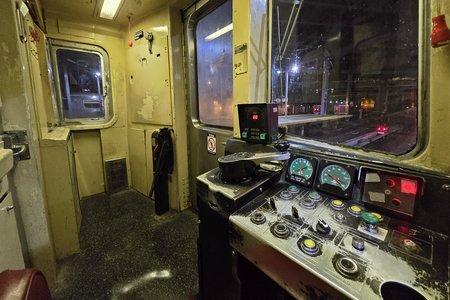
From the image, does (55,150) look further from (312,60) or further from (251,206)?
(312,60)

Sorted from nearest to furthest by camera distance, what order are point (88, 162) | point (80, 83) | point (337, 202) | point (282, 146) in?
point (337, 202), point (282, 146), point (80, 83), point (88, 162)

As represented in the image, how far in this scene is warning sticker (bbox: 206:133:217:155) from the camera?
2.19m

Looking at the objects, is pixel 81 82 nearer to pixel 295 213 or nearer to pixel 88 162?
pixel 88 162

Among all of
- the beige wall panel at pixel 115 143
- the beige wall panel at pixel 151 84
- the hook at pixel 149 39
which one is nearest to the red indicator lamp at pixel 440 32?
the beige wall panel at pixel 151 84

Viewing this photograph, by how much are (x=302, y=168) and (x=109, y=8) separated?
2.81m

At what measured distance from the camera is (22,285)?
0.46 m

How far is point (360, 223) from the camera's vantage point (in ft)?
2.44

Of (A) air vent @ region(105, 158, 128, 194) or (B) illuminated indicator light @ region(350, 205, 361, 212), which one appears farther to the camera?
(A) air vent @ region(105, 158, 128, 194)

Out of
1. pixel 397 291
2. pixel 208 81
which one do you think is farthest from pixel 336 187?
→ pixel 208 81

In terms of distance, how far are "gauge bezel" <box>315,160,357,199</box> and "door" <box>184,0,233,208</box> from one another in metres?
1.11

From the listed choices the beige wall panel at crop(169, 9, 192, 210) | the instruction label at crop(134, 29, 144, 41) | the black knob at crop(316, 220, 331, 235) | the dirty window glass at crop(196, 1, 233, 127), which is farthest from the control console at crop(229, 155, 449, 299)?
the instruction label at crop(134, 29, 144, 41)

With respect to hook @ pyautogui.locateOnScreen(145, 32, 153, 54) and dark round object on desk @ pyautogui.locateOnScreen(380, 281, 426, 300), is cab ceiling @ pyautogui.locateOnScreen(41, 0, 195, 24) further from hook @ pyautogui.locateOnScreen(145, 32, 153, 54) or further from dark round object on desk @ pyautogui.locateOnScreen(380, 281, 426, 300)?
dark round object on desk @ pyautogui.locateOnScreen(380, 281, 426, 300)

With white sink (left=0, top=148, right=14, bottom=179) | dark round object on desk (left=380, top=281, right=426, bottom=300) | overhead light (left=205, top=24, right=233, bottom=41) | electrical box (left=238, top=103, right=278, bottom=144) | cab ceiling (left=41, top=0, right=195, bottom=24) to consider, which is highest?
cab ceiling (left=41, top=0, right=195, bottom=24)

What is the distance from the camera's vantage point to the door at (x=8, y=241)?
95 cm
